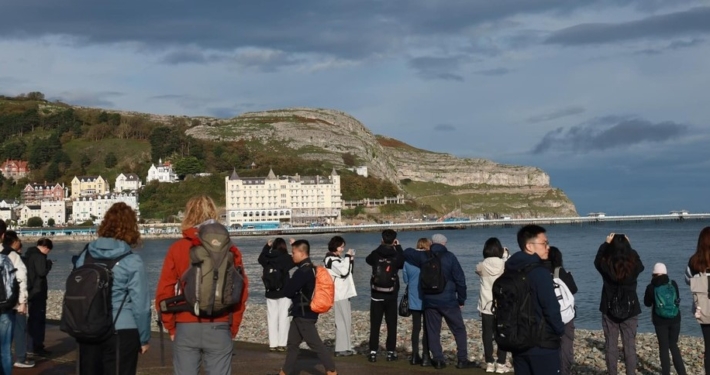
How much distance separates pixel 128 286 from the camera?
21.5 feet

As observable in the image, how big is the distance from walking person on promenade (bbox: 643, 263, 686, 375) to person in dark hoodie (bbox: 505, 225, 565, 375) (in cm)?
347

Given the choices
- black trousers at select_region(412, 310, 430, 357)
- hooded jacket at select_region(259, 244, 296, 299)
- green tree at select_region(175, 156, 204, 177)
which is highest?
green tree at select_region(175, 156, 204, 177)

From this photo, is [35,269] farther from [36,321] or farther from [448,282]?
[448,282]

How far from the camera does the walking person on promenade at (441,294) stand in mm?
10562

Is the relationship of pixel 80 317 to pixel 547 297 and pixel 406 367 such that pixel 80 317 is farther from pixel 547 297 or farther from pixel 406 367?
pixel 406 367

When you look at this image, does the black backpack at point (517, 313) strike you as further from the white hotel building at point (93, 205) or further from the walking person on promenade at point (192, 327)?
the white hotel building at point (93, 205)

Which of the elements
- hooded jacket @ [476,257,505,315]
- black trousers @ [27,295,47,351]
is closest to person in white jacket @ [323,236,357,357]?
hooded jacket @ [476,257,505,315]

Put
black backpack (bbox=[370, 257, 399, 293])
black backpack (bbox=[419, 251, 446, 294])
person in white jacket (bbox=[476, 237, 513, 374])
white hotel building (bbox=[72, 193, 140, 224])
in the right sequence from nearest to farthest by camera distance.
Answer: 1. black backpack (bbox=[419, 251, 446, 294])
2. person in white jacket (bbox=[476, 237, 513, 374])
3. black backpack (bbox=[370, 257, 399, 293])
4. white hotel building (bbox=[72, 193, 140, 224])

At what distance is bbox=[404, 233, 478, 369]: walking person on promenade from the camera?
10562 mm

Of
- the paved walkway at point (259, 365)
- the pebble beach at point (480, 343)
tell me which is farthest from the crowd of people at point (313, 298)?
the pebble beach at point (480, 343)

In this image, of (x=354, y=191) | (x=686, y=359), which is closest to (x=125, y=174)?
(x=354, y=191)

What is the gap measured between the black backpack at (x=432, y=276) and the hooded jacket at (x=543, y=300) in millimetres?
4012

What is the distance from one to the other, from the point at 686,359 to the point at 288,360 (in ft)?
27.0

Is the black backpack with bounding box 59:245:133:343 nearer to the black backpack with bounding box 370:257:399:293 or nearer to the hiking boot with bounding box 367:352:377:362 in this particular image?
the black backpack with bounding box 370:257:399:293
